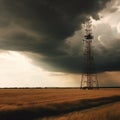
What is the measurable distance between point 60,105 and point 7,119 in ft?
32.3

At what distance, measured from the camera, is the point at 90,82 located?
106 metres

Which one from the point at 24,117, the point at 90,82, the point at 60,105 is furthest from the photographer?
the point at 90,82

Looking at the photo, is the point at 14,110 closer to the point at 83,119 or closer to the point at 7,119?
the point at 7,119

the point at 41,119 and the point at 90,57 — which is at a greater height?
the point at 90,57

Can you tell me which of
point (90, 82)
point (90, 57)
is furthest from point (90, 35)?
point (90, 82)

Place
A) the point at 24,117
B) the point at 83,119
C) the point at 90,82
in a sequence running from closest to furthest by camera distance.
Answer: the point at 83,119 → the point at 24,117 → the point at 90,82

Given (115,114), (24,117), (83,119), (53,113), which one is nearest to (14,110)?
(24,117)

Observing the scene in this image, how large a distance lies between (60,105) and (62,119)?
30.9 ft

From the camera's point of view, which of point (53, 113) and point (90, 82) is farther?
point (90, 82)

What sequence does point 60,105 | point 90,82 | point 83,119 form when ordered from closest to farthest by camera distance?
point 83,119, point 60,105, point 90,82

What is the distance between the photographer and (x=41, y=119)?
26531 mm

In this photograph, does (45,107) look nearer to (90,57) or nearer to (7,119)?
(7,119)

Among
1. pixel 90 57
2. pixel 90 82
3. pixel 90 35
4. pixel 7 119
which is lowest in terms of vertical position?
pixel 7 119

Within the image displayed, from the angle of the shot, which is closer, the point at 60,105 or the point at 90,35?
the point at 60,105
